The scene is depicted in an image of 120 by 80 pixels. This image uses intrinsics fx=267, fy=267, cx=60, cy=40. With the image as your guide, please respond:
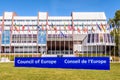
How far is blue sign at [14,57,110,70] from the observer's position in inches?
1191

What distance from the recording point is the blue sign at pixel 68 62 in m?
30.2

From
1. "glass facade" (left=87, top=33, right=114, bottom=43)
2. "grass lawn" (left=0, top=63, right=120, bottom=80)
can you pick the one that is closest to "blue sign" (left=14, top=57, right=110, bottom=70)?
"grass lawn" (left=0, top=63, right=120, bottom=80)

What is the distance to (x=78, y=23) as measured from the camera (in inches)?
4855

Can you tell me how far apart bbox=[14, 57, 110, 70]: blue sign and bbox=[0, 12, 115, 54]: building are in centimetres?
5792

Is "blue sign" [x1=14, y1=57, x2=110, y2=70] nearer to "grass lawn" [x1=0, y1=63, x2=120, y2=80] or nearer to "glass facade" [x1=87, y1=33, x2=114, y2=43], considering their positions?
"grass lawn" [x1=0, y1=63, x2=120, y2=80]

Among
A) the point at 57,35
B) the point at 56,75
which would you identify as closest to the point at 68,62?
the point at 56,75

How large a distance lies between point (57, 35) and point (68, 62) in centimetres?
8053

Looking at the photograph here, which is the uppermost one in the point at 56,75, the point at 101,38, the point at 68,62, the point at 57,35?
the point at 57,35

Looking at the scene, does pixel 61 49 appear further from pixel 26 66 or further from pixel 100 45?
pixel 26 66

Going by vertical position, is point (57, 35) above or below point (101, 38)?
above

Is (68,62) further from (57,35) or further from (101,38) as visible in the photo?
(57,35)

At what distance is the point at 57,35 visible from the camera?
11219cm

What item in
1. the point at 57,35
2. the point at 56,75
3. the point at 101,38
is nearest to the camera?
the point at 56,75

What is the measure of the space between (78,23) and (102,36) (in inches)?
1279
